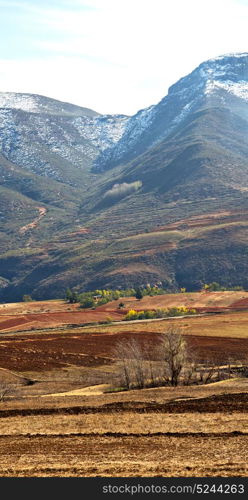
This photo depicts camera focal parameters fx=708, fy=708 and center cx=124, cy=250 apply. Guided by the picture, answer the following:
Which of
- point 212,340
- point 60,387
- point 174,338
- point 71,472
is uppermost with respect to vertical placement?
point 71,472

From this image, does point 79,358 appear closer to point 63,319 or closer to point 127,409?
point 127,409

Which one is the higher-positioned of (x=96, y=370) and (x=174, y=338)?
(x=174, y=338)

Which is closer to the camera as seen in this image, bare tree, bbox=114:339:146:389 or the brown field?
the brown field

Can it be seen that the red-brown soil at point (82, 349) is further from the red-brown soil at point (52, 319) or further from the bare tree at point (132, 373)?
the red-brown soil at point (52, 319)

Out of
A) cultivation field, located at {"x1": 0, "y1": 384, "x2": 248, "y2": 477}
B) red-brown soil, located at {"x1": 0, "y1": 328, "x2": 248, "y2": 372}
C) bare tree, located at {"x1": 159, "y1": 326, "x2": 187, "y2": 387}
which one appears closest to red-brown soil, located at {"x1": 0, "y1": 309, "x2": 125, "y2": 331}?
red-brown soil, located at {"x1": 0, "y1": 328, "x2": 248, "y2": 372}

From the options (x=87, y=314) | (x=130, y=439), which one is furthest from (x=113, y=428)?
(x=87, y=314)

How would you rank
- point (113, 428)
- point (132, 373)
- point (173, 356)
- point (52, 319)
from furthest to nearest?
point (52, 319)
point (132, 373)
point (173, 356)
point (113, 428)

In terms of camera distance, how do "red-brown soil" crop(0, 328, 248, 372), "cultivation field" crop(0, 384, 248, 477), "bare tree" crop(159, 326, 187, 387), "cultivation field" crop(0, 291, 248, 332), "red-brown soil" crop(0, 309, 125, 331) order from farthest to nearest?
"cultivation field" crop(0, 291, 248, 332) < "red-brown soil" crop(0, 309, 125, 331) < "red-brown soil" crop(0, 328, 248, 372) < "bare tree" crop(159, 326, 187, 387) < "cultivation field" crop(0, 384, 248, 477)

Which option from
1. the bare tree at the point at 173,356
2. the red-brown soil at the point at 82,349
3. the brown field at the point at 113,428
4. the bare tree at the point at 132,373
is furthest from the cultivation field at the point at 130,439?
the red-brown soil at the point at 82,349

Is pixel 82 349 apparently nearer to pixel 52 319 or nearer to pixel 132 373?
pixel 132 373

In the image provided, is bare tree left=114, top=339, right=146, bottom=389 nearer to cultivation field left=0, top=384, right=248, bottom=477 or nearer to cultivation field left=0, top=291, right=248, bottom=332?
cultivation field left=0, top=384, right=248, bottom=477

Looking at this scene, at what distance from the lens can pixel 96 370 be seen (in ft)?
273

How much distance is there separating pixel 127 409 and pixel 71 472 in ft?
57.4
